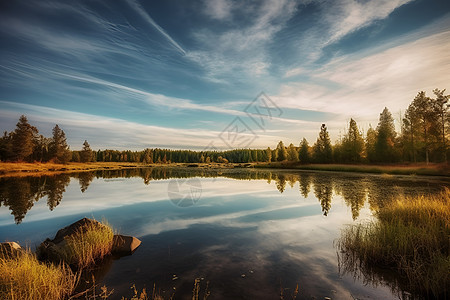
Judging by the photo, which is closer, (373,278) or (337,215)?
(373,278)

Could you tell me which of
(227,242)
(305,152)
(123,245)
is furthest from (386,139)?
(123,245)

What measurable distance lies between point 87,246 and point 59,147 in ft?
341

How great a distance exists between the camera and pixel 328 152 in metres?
80.3

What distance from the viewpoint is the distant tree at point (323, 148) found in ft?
263

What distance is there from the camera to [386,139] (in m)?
61.1

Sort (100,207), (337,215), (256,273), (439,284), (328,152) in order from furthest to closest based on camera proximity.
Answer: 1. (328,152)
2. (100,207)
3. (337,215)
4. (256,273)
5. (439,284)

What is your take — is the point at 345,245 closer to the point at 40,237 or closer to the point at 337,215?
the point at 337,215

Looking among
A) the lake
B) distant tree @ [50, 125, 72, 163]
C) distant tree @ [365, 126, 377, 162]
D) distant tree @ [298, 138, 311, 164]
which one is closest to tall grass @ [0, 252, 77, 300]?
the lake

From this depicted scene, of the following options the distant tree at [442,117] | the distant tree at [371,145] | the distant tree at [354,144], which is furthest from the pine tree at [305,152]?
the distant tree at [442,117]

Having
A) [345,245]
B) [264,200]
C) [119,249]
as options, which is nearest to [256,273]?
[345,245]

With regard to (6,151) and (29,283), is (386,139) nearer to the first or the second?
(29,283)

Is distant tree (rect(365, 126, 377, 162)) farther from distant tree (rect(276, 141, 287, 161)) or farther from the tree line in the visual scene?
distant tree (rect(276, 141, 287, 161))

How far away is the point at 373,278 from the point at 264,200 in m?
15.9

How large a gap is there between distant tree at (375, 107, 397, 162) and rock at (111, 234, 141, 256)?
Result: 238 feet
